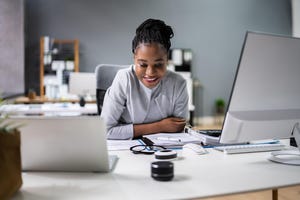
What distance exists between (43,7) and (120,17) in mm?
1357

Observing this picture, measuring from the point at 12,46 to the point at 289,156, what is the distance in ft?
15.6

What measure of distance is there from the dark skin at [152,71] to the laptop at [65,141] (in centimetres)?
69

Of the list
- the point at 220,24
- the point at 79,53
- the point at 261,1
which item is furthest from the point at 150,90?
the point at 261,1

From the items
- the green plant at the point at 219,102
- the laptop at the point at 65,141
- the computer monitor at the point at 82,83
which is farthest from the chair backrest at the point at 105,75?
the green plant at the point at 219,102

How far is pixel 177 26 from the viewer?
6.22m

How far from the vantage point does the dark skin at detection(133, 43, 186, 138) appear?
1.64 m

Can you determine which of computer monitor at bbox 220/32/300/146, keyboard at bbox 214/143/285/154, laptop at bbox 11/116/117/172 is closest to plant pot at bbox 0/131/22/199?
laptop at bbox 11/116/117/172

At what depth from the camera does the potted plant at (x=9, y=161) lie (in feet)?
2.38

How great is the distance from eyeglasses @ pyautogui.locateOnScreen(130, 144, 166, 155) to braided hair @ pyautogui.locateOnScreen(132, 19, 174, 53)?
613mm

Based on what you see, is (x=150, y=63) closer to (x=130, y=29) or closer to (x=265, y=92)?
(x=265, y=92)

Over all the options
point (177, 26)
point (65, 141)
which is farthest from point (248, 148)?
point (177, 26)

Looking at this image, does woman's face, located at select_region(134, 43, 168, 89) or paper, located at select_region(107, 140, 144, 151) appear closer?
paper, located at select_region(107, 140, 144, 151)

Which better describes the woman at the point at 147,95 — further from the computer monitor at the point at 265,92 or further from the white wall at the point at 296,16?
the white wall at the point at 296,16

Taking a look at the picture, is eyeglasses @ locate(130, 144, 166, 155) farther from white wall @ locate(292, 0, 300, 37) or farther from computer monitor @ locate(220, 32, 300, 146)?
white wall @ locate(292, 0, 300, 37)
